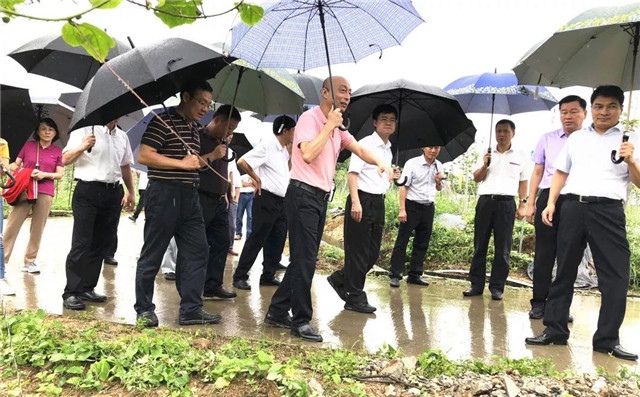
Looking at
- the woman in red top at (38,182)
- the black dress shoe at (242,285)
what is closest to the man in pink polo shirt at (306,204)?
the black dress shoe at (242,285)

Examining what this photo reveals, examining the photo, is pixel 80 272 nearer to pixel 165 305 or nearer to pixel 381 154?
pixel 165 305

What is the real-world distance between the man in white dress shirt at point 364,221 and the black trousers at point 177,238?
1458mm

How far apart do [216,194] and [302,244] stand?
147cm

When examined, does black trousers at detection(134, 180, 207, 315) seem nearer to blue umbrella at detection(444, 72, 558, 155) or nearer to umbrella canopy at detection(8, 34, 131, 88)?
umbrella canopy at detection(8, 34, 131, 88)

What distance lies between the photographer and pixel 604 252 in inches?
160

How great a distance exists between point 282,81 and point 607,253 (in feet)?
10.6

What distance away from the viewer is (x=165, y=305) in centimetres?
505

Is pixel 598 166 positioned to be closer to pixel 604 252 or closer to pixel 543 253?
pixel 604 252

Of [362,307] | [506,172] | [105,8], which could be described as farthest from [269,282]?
[105,8]

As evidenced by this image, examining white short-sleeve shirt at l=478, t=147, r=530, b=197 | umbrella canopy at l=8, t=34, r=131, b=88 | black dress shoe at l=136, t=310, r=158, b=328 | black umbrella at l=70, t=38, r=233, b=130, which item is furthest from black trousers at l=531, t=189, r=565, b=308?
umbrella canopy at l=8, t=34, r=131, b=88

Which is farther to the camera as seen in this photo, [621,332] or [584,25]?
[621,332]

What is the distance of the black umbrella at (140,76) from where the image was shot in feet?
12.7

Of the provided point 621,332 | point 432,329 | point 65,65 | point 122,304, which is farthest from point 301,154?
point 621,332

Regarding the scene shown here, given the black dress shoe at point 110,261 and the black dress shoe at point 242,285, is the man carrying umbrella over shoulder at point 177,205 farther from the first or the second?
the black dress shoe at point 110,261
